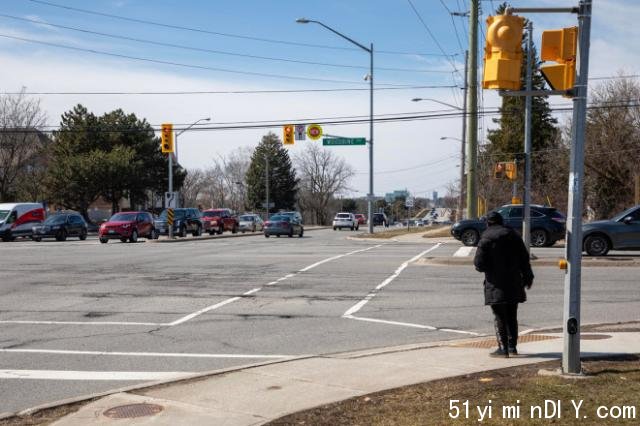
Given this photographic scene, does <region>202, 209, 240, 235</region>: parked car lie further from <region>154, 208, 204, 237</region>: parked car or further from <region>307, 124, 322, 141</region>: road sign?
<region>307, 124, 322, 141</region>: road sign

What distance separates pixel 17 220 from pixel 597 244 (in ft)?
116

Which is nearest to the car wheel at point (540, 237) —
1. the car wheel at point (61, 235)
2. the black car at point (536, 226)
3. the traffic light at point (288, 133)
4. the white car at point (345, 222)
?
the black car at point (536, 226)

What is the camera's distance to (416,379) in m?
7.38

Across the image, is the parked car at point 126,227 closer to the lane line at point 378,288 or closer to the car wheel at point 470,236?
the car wheel at point 470,236

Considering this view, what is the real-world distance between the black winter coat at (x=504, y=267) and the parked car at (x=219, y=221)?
1781 inches

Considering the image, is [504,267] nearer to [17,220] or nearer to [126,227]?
[126,227]

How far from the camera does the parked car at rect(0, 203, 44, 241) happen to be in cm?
4416

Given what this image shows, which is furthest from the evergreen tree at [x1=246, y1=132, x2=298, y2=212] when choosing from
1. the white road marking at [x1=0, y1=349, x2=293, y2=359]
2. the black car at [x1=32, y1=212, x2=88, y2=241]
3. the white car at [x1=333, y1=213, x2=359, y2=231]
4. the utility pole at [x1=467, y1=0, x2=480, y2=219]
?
the white road marking at [x1=0, y1=349, x2=293, y2=359]

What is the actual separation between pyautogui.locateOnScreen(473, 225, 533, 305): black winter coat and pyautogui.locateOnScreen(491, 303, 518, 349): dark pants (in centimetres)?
11

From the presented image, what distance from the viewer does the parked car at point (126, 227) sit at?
126 ft

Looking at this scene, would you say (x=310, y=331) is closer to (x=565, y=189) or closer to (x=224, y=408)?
(x=224, y=408)

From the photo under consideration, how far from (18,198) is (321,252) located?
51522 millimetres

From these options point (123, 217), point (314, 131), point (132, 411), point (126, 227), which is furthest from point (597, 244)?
point (123, 217)

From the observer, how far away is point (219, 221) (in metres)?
53.2
